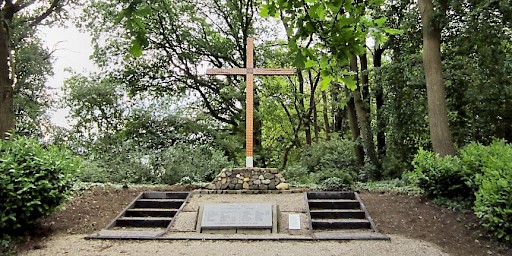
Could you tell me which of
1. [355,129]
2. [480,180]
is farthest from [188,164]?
[480,180]

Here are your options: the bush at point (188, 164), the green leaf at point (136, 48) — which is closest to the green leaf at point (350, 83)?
the green leaf at point (136, 48)

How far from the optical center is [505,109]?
37.9ft

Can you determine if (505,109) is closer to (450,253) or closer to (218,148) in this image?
(450,253)

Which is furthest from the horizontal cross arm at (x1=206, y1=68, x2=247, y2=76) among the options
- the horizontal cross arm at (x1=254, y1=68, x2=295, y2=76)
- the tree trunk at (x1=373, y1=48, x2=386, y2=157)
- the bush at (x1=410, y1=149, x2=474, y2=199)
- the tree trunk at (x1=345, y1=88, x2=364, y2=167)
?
the tree trunk at (x1=373, y1=48, x2=386, y2=157)

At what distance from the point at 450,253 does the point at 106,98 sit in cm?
1185

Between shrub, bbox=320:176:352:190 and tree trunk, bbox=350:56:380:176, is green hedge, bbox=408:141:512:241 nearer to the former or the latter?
shrub, bbox=320:176:352:190

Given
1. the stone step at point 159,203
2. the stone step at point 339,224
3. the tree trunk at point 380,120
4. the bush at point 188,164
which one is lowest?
the stone step at point 339,224

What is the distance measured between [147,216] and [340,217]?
3.85 m

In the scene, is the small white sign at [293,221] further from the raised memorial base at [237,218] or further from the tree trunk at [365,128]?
the tree trunk at [365,128]

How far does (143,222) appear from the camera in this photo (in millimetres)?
8281

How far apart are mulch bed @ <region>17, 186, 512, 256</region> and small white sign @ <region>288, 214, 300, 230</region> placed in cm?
144

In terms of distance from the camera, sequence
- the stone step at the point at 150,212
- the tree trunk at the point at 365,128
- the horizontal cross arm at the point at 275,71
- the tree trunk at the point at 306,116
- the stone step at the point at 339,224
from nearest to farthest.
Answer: the stone step at the point at 339,224 → the stone step at the point at 150,212 → the horizontal cross arm at the point at 275,71 → the tree trunk at the point at 365,128 → the tree trunk at the point at 306,116

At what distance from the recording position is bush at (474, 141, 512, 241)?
5.96 metres

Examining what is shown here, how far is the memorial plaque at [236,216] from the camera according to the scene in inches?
303
